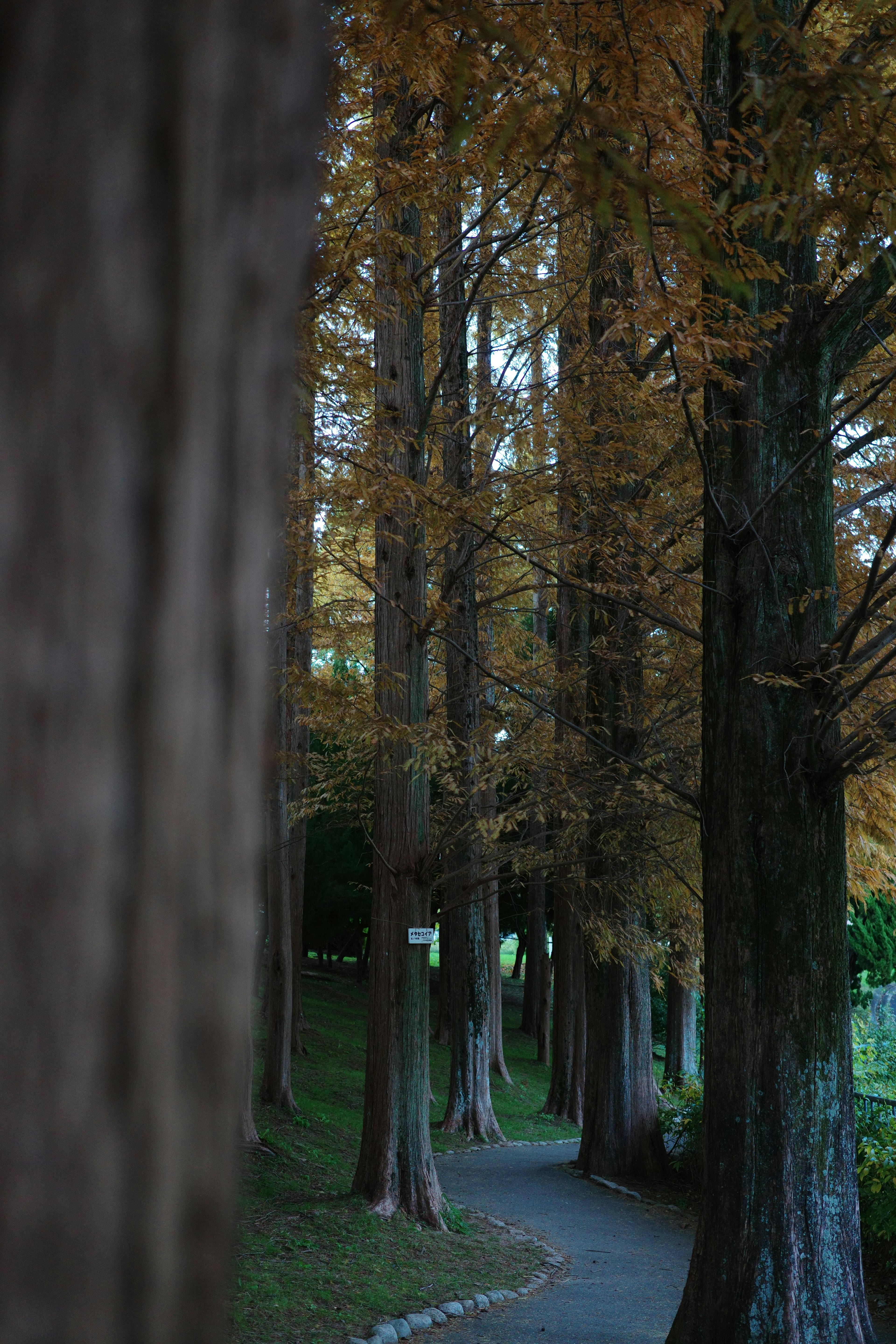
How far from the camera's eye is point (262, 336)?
2.56 ft

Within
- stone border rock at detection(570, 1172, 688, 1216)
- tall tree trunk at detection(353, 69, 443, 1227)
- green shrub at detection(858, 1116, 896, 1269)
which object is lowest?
stone border rock at detection(570, 1172, 688, 1216)

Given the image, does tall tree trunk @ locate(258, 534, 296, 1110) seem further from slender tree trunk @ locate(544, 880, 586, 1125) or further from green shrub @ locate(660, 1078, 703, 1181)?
slender tree trunk @ locate(544, 880, 586, 1125)

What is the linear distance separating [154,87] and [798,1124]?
19.9 feet

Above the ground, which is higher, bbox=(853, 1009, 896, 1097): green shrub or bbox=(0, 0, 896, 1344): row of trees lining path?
bbox=(0, 0, 896, 1344): row of trees lining path

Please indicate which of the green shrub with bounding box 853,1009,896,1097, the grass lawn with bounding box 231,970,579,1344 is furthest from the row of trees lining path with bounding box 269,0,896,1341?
the green shrub with bounding box 853,1009,896,1097

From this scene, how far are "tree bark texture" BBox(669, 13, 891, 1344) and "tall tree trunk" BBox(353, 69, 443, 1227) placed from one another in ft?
10.3

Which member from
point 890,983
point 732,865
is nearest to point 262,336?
point 732,865

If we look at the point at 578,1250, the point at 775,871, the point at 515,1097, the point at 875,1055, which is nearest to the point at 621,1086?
the point at 578,1250

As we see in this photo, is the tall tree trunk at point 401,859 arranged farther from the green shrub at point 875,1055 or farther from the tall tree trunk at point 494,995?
the tall tree trunk at point 494,995

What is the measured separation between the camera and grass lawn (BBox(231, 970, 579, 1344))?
6461 millimetres

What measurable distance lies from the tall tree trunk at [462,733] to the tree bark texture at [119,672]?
675 cm

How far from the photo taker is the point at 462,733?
13.4 meters

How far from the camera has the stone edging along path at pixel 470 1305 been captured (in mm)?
6379

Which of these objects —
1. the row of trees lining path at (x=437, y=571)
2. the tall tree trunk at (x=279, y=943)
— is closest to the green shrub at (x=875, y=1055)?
the row of trees lining path at (x=437, y=571)
